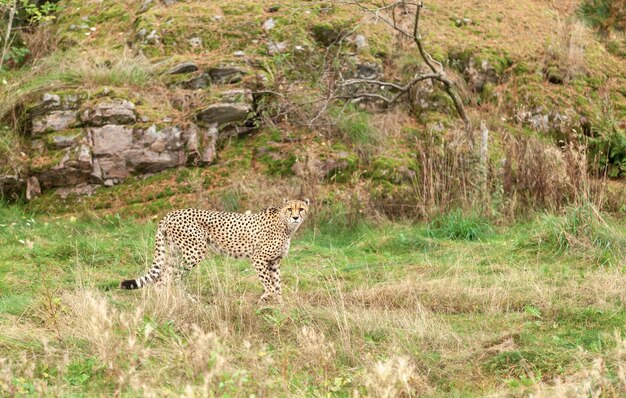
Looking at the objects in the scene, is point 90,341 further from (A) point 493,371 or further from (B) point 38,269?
(B) point 38,269

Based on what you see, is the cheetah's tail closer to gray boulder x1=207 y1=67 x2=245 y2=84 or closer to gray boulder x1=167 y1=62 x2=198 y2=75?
gray boulder x1=207 y1=67 x2=245 y2=84

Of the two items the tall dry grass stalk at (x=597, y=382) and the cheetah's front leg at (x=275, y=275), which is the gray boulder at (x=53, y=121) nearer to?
the cheetah's front leg at (x=275, y=275)

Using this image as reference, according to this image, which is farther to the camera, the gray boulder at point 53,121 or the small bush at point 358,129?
the small bush at point 358,129

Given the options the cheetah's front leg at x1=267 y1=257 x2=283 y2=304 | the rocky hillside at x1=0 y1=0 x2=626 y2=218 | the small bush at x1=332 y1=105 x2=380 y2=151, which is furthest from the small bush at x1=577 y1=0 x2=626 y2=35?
the small bush at x1=332 y1=105 x2=380 y2=151

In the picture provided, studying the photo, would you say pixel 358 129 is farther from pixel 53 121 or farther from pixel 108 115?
pixel 53 121

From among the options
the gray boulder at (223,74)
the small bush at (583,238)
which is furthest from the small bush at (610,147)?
the gray boulder at (223,74)

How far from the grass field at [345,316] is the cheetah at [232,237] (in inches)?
9.2

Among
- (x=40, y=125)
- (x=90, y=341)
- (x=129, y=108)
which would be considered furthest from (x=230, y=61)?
(x=90, y=341)

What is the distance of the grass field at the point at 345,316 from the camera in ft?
14.9

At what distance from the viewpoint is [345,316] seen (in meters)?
5.58

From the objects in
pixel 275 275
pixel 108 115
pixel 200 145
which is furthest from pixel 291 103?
pixel 275 275

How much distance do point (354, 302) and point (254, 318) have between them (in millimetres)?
977

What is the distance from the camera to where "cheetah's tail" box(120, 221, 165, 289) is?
6723 millimetres

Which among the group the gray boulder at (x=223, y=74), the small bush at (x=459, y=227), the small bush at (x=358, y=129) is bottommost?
the small bush at (x=459, y=227)
